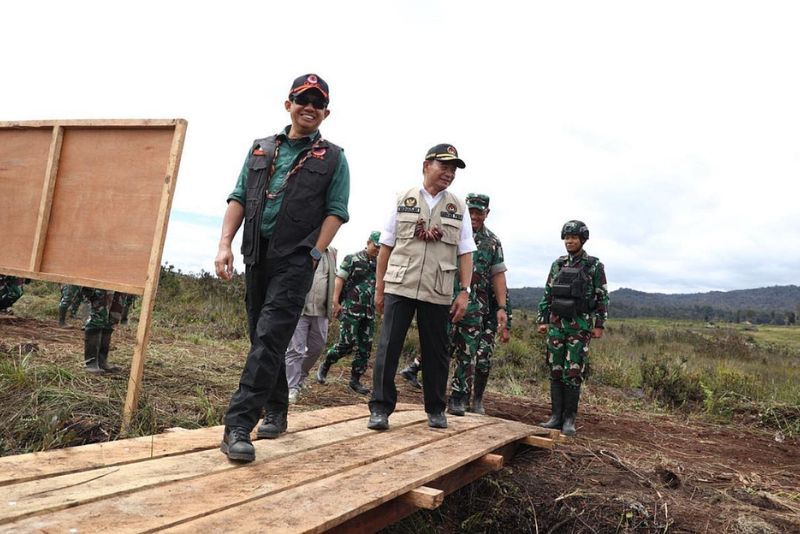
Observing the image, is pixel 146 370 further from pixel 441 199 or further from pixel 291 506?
pixel 291 506

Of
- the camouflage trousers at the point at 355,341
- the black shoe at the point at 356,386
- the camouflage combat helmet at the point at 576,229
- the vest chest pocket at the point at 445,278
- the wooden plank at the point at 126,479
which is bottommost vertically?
the black shoe at the point at 356,386

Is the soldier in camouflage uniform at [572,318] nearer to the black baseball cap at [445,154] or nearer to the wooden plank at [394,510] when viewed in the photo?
the black baseball cap at [445,154]

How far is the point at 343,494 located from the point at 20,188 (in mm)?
3861

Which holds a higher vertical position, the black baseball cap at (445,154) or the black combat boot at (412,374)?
the black baseball cap at (445,154)

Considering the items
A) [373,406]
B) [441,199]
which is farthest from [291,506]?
[441,199]

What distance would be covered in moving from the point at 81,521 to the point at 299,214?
187cm

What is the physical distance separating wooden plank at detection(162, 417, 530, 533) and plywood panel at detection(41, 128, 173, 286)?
2187 millimetres

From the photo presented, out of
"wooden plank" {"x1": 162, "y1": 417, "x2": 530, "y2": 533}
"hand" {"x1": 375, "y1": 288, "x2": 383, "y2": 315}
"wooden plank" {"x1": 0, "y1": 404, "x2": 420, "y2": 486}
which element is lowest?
"wooden plank" {"x1": 0, "y1": 404, "x2": 420, "y2": 486}

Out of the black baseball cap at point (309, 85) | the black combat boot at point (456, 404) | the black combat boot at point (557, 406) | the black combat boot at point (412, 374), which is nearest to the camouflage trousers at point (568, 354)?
the black combat boot at point (557, 406)

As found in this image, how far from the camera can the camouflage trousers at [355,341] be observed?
7570mm

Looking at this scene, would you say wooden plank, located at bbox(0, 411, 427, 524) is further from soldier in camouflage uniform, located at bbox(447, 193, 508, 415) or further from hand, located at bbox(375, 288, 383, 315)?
soldier in camouflage uniform, located at bbox(447, 193, 508, 415)

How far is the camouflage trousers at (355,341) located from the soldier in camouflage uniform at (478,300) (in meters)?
1.52

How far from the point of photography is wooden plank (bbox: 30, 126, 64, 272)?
4648mm

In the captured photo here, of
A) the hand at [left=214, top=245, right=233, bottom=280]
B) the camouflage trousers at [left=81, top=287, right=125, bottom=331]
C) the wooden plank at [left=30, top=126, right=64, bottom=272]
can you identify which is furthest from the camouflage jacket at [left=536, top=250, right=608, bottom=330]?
the wooden plank at [left=30, top=126, right=64, bottom=272]
